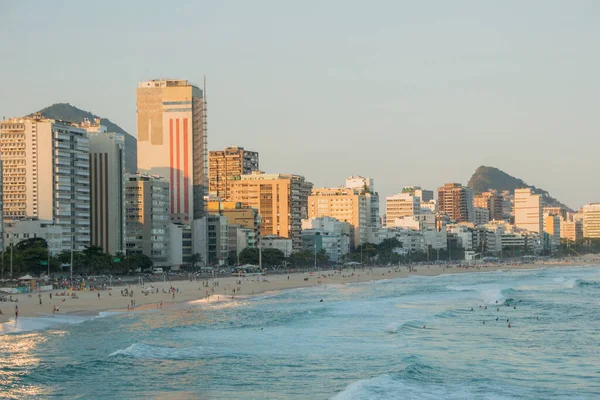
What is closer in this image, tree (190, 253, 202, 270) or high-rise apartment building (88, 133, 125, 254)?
high-rise apartment building (88, 133, 125, 254)

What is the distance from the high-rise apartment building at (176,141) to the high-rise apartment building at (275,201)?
26.4 meters

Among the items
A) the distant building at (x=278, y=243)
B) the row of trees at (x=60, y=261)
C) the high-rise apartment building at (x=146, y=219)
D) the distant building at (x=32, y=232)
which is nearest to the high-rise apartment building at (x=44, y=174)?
the distant building at (x=32, y=232)

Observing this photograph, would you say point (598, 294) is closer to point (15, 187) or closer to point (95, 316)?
point (95, 316)

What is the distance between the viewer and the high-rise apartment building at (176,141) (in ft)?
519

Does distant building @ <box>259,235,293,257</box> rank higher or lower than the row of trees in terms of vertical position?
higher

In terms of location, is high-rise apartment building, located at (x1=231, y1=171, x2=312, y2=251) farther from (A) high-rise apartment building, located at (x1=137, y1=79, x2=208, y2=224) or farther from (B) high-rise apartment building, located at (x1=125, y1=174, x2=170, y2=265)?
(B) high-rise apartment building, located at (x1=125, y1=174, x2=170, y2=265)

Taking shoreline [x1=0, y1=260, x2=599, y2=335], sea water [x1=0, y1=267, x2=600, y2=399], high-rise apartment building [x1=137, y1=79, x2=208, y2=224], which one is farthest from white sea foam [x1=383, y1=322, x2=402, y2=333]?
high-rise apartment building [x1=137, y1=79, x2=208, y2=224]

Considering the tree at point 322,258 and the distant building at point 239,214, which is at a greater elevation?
the distant building at point 239,214

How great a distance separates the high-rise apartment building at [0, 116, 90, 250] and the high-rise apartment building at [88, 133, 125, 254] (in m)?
3.88

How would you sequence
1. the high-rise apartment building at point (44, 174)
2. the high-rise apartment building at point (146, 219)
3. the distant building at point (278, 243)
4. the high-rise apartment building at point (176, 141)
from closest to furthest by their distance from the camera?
the high-rise apartment building at point (44, 174), the high-rise apartment building at point (146, 219), the high-rise apartment building at point (176, 141), the distant building at point (278, 243)

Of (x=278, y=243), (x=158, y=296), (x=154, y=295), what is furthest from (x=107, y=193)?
(x=278, y=243)

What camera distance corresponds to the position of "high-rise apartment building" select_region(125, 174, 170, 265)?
142m

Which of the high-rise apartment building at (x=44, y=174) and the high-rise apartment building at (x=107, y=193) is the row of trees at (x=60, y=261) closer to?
the high-rise apartment building at (x=107, y=193)

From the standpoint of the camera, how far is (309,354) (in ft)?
158
